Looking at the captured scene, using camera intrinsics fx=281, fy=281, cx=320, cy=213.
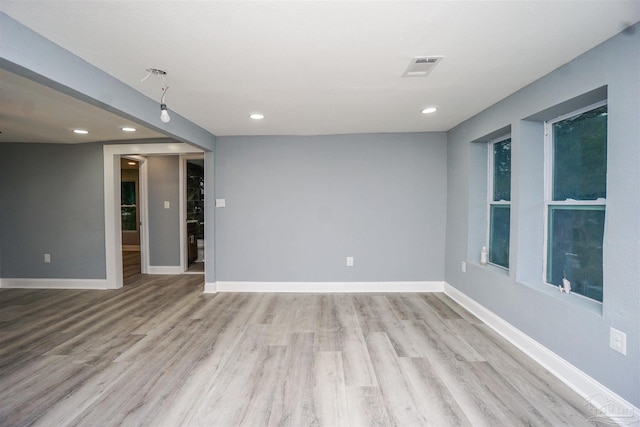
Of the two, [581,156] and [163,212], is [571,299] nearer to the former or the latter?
[581,156]

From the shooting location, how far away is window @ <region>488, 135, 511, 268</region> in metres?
3.00

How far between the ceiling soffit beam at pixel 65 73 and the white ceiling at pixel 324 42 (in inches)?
2.5

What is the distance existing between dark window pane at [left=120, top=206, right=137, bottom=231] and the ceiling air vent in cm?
858

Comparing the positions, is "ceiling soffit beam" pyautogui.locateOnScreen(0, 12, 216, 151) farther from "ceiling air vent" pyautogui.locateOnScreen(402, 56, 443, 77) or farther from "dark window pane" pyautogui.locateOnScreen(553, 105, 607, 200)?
"dark window pane" pyautogui.locateOnScreen(553, 105, 607, 200)

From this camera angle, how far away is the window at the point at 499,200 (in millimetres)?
3004

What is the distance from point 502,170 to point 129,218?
29.9ft

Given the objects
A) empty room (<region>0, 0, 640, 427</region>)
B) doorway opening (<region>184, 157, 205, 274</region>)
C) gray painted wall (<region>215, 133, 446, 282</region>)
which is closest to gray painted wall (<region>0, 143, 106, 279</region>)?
empty room (<region>0, 0, 640, 427</region>)

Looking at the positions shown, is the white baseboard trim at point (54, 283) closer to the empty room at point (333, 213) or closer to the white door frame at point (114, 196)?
the empty room at point (333, 213)

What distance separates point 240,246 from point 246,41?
116 inches

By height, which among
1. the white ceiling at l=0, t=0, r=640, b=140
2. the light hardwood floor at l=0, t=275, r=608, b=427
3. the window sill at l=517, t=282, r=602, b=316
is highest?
the white ceiling at l=0, t=0, r=640, b=140

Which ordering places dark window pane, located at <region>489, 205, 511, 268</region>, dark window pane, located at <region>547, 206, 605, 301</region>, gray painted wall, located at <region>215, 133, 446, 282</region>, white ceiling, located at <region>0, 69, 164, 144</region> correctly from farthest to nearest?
gray painted wall, located at <region>215, 133, 446, 282</region>
dark window pane, located at <region>489, 205, 511, 268</region>
white ceiling, located at <region>0, 69, 164, 144</region>
dark window pane, located at <region>547, 206, 605, 301</region>

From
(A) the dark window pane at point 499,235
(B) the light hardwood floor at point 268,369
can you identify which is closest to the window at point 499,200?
(A) the dark window pane at point 499,235

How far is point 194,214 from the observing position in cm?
591

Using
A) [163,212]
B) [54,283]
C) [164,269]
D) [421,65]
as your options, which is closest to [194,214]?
[163,212]
